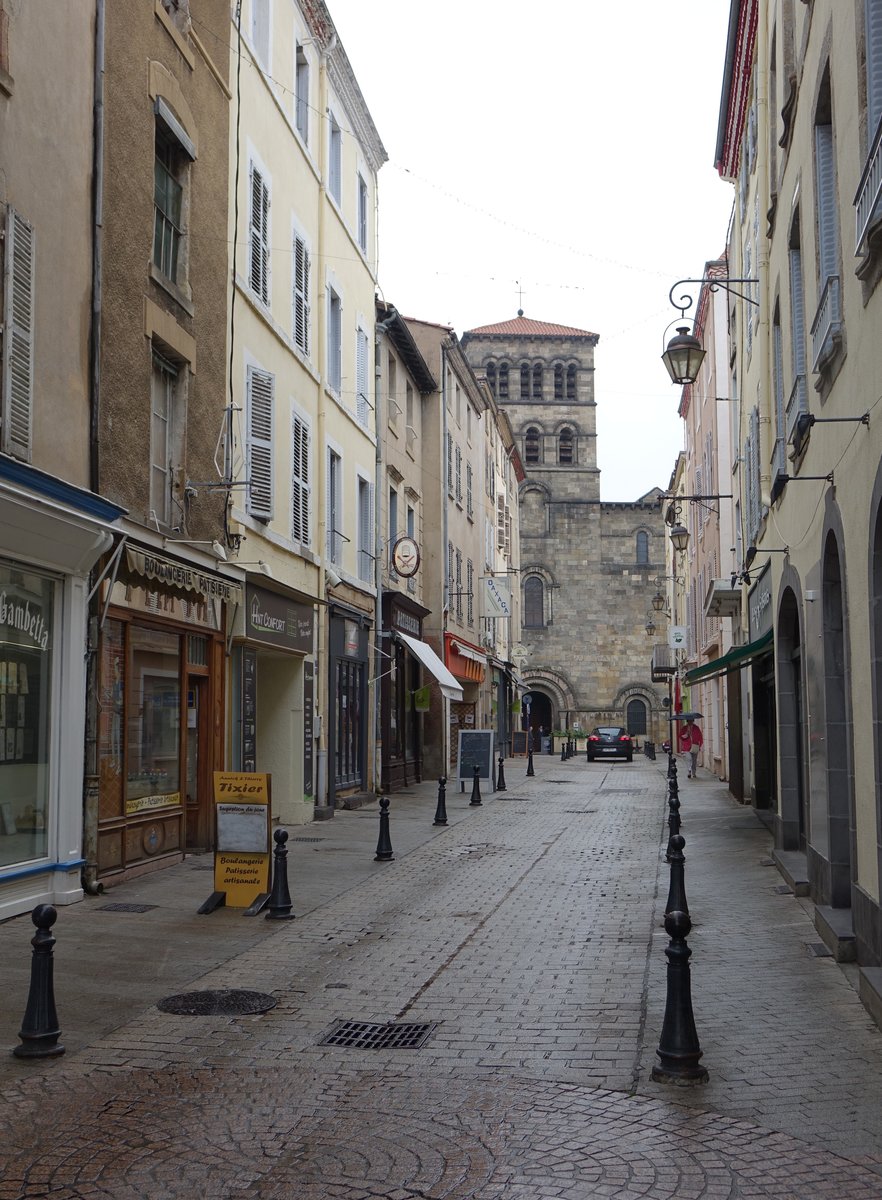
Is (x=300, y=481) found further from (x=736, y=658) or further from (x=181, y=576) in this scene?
(x=736, y=658)

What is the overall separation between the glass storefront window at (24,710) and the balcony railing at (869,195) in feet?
23.0

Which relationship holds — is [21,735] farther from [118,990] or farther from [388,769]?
[388,769]

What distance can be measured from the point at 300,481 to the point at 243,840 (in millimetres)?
9437

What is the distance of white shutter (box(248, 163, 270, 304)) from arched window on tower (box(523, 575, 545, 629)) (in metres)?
49.7

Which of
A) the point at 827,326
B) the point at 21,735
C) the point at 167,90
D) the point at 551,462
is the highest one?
the point at 551,462

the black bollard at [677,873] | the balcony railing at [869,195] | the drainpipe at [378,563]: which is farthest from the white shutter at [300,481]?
the balcony railing at [869,195]

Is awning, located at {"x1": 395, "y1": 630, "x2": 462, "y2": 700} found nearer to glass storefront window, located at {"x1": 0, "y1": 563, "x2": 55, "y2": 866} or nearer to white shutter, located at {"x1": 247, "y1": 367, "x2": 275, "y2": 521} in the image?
white shutter, located at {"x1": 247, "y1": 367, "x2": 275, "y2": 521}

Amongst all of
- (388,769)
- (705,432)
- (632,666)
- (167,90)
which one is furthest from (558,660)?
(167,90)

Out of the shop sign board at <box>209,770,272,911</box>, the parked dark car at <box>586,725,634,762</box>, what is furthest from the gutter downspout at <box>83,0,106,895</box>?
the parked dark car at <box>586,725,634,762</box>

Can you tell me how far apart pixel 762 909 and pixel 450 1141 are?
661 centimetres

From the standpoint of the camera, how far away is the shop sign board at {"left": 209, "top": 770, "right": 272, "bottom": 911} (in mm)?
11086

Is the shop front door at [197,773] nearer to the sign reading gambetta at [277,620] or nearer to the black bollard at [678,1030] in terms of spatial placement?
the sign reading gambetta at [277,620]

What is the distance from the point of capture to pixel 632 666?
66375mm

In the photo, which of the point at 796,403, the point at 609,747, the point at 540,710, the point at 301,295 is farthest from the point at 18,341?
the point at 540,710
